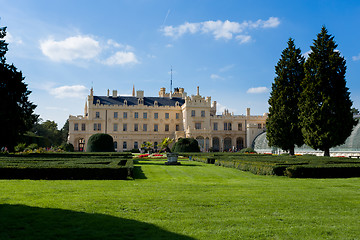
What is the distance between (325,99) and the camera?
91.2ft

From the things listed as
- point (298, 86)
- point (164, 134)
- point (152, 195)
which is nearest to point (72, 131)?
point (164, 134)

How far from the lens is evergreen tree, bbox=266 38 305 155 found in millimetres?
33469

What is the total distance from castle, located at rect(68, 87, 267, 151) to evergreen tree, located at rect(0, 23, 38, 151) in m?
31.2

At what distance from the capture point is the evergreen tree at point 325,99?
27.5 metres

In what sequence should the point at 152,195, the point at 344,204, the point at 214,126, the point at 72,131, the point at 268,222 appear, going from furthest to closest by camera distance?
the point at 214,126 < the point at 72,131 < the point at 152,195 < the point at 344,204 < the point at 268,222

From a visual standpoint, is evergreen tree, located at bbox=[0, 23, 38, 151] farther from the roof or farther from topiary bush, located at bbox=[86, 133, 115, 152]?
the roof

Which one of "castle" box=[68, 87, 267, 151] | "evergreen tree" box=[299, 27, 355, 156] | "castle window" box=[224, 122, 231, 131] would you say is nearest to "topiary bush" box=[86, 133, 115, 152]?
"castle" box=[68, 87, 267, 151]

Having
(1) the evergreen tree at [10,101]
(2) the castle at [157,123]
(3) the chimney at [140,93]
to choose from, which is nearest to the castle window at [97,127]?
(2) the castle at [157,123]

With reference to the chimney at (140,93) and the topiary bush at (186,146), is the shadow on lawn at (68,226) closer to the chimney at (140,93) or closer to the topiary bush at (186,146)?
the topiary bush at (186,146)

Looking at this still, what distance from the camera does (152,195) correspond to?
30.2 ft

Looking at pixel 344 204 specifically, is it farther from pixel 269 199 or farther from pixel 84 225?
pixel 84 225

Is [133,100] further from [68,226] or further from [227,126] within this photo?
[68,226]

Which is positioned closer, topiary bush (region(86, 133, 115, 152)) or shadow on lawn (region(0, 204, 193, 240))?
shadow on lawn (region(0, 204, 193, 240))

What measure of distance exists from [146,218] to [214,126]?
61621 mm
